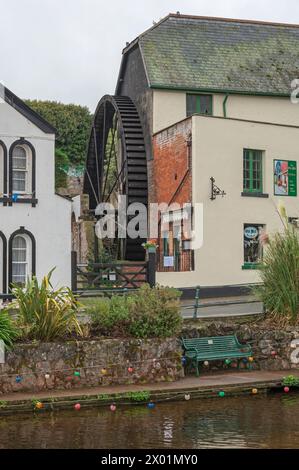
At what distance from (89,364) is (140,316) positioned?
130 centimetres

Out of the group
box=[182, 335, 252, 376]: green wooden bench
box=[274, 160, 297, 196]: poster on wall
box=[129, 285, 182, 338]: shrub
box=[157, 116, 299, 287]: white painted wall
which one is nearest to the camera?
box=[129, 285, 182, 338]: shrub

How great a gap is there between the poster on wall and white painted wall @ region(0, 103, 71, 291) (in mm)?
7837

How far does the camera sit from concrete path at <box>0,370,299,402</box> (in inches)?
502

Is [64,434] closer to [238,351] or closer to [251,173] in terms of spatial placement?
[238,351]

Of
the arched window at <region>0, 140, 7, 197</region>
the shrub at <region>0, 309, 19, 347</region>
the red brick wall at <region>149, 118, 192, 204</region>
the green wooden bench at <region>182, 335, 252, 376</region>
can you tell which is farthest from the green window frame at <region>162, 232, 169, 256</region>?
the shrub at <region>0, 309, 19, 347</region>

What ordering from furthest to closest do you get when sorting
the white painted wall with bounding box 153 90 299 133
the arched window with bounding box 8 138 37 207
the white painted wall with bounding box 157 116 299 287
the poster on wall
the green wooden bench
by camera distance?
the white painted wall with bounding box 153 90 299 133 < the poster on wall < the white painted wall with bounding box 157 116 299 287 < the arched window with bounding box 8 138 37 207 < the green wooden bench

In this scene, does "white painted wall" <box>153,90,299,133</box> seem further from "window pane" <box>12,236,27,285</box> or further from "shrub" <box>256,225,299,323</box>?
"shrub" <box>256,225,299,323</box>

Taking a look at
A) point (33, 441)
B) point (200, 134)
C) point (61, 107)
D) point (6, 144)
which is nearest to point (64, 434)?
point (33, 441)

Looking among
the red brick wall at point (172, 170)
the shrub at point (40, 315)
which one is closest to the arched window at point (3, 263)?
the red brick wall at point (172, 170)

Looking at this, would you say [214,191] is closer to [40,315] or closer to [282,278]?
[282,278]

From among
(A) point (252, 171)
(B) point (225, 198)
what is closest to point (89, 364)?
(B) point (225, 198)

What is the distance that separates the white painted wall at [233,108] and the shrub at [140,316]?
15968 mm

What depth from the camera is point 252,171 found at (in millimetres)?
26391

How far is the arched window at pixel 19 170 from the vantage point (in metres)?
21.2
